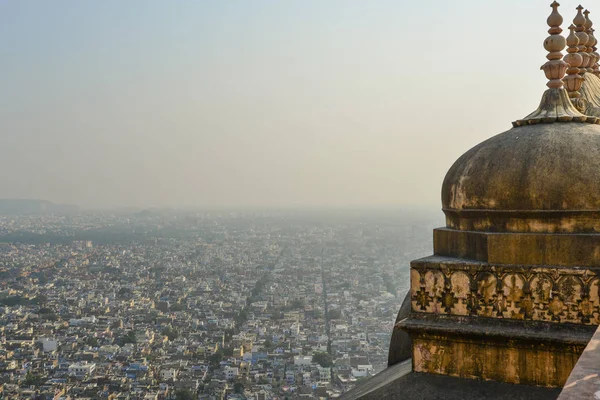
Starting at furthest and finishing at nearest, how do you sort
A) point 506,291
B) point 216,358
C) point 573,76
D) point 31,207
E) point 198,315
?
point 31,207 → point 198,315 → point 216,358 → point 573,76 → point 506,291

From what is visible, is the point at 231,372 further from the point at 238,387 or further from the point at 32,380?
the point at 32,380

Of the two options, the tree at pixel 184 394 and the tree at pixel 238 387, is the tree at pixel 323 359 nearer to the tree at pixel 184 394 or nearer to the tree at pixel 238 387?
the tree at pixel 238 387

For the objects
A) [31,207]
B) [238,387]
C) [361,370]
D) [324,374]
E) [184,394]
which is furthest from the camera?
[31,207]

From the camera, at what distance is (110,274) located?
52375 mm

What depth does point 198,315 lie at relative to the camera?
37.2m

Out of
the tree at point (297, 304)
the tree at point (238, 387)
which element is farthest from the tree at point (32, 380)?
the tree at point (297, 304)

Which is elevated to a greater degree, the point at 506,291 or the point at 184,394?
the point at 506,291

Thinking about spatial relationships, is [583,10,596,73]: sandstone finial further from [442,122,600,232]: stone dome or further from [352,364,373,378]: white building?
[352,364,373,378]: white building

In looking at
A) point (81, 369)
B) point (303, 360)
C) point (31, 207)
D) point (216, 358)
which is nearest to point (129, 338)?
point (81, 369)

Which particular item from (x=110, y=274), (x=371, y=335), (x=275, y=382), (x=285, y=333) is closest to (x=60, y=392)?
(x=275, y=382)

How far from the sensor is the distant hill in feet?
426

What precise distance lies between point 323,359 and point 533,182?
24.6 m

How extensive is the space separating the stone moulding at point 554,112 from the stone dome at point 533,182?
37 mm

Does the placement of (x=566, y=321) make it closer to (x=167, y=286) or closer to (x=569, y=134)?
(x=569, y=134)
